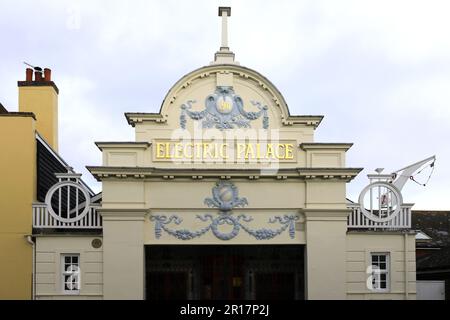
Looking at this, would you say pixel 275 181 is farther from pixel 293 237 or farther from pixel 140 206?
pixel 140 206

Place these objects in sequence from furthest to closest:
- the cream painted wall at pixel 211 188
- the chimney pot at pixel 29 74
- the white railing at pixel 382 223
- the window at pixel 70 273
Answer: the chimney pot at pixel 29 74 < the white railing at pixel 382 223 < the window at pixel 70 273 < the cream painted wall at pixel 211 188

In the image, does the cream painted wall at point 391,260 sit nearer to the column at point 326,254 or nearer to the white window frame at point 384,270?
the white window frame at point 384,270

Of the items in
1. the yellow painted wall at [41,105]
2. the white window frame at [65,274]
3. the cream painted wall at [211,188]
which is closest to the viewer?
the cream painted wall at [211,188]

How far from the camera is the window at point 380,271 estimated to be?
26266 millimetres

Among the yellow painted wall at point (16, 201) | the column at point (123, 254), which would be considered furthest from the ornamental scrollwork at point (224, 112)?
the yellow painted wall at point (16, 201)

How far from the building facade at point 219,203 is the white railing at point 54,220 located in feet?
0.12

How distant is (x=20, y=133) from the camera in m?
26.5

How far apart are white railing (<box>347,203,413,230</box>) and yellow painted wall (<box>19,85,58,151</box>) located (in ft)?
45.5

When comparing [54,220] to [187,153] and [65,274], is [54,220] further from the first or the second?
[187,153]

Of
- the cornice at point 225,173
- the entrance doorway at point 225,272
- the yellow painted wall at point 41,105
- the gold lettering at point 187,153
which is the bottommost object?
the entrance doorway at point 225,272

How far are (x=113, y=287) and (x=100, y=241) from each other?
1571 millimetres

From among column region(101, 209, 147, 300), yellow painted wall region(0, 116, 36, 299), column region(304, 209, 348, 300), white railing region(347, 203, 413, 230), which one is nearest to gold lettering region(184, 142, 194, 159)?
column region(101, 209, 147, 300)
